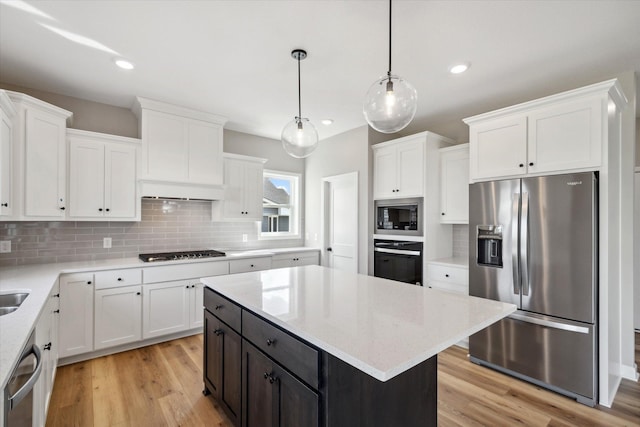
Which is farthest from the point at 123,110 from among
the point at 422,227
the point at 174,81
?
the point at 422,227

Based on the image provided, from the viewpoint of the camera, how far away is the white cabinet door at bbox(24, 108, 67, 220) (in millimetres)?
2682

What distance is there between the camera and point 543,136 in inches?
105

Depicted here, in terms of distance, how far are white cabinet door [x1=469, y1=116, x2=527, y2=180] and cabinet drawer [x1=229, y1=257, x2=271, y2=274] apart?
278 centimetres

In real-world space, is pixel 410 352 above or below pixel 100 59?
below

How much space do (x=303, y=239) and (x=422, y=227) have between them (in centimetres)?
230

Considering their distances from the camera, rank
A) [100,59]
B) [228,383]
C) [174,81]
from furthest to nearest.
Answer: [174,81] → [100,59] → [228,383]

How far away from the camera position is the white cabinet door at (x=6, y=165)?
7.61 ft

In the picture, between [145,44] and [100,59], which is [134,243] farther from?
[145,44]

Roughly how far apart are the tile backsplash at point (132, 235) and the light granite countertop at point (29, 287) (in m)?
0.18

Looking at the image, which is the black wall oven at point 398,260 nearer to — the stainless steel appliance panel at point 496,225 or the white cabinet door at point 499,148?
the stainless steel appliance panel at point 496,225

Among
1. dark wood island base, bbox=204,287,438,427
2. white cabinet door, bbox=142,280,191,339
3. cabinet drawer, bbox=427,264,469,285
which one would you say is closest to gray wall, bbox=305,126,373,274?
cabinet drawer, bbox=427,264,469,285

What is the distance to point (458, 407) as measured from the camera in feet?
7.63

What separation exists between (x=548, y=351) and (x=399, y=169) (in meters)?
2.43

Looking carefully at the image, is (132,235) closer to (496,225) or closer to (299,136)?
(299,136)
